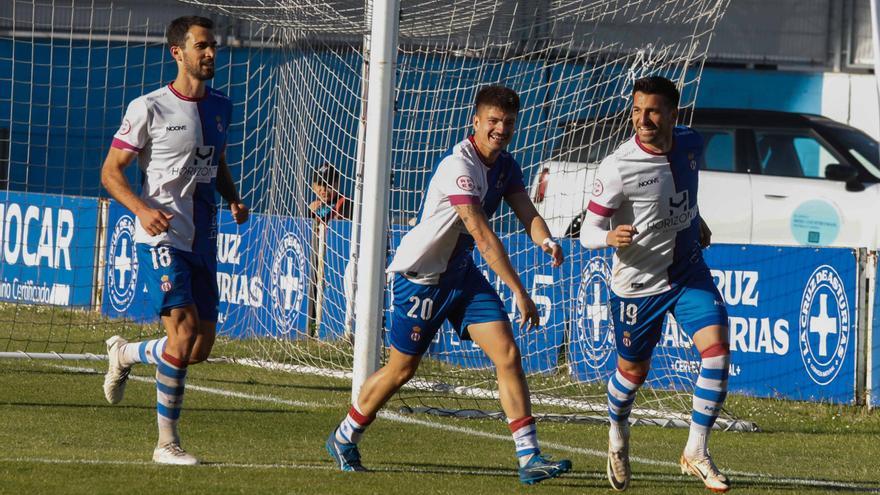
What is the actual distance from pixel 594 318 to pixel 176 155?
563 cm

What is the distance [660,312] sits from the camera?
7.41 metres

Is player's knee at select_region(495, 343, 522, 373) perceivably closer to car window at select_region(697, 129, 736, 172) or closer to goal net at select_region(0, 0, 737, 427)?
goal net at select_region(0, 0, 737, 427)

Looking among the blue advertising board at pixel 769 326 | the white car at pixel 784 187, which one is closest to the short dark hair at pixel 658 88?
the blue advertising board at pixel 769 326

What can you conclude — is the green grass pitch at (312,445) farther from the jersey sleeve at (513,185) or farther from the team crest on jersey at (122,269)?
the team crest on jersey at (122,269)

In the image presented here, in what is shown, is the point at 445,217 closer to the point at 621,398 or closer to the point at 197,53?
the point at 621,398

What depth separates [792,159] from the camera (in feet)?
59.8

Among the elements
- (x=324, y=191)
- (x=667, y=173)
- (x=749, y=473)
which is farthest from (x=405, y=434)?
(x=324, y=191)

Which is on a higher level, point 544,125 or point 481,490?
point 544,125

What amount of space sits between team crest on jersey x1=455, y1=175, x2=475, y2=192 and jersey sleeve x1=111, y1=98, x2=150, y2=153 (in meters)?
1.63

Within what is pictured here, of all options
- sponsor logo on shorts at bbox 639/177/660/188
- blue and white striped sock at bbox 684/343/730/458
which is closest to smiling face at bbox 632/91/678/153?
sponsor logo on shorts at bbox 639/177/660/188

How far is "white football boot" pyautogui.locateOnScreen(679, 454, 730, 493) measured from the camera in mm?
6973

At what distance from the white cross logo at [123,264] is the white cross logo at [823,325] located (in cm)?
739

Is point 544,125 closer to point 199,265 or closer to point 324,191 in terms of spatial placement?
point 324,191

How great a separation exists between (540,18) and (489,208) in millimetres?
5032
